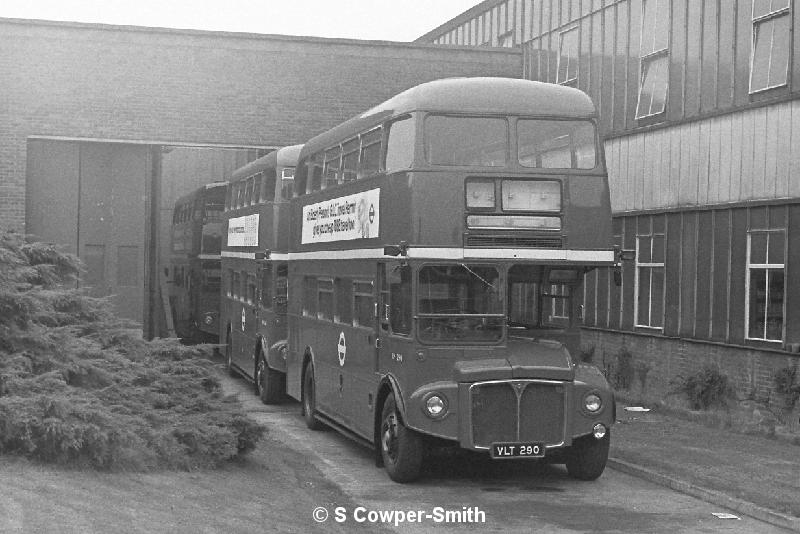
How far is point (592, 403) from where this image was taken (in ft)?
42.9

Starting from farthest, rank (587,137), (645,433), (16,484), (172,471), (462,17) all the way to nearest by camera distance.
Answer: (462,17) → (645,433) → (587,137) → (172,471) → (16,484)

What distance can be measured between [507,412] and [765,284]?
8.75 meters

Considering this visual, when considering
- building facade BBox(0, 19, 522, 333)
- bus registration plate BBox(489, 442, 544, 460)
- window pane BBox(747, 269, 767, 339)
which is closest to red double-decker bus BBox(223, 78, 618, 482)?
bus registration plate BBox(489, 442, 544, 460)

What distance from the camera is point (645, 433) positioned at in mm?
17641

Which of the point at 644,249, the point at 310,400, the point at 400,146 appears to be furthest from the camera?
the point at 644,249

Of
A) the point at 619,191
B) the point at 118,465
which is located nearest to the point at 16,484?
the point at 118,465

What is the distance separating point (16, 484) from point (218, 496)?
2018 mm

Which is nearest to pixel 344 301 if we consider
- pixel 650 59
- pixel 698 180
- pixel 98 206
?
pixel 698 180

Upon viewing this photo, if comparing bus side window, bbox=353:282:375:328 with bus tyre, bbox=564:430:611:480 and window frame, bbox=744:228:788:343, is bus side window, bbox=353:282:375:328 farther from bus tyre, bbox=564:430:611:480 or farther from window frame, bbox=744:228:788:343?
window frame, bbox=744:228:788:343

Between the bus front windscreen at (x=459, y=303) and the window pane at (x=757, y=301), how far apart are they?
841 cm

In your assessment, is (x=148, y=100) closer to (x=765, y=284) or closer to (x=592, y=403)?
(x=765, y=284)

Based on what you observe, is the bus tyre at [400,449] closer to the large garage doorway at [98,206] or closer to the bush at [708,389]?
the bush at [708,389]

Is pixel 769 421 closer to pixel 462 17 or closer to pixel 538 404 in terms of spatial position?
pixel 538 404

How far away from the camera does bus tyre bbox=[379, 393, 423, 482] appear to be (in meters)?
13.2
